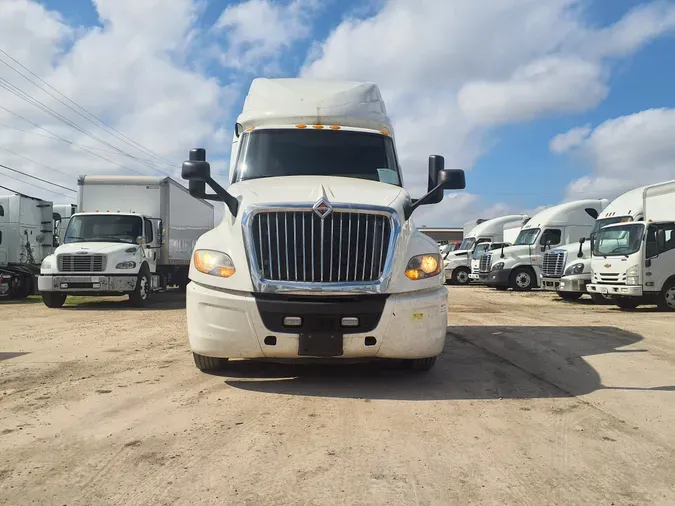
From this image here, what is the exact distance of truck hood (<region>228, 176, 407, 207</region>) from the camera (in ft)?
17.7

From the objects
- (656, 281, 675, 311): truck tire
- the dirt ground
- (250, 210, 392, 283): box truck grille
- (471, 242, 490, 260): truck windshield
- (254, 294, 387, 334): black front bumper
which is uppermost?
(471, 242, 490, 260): truck windshield

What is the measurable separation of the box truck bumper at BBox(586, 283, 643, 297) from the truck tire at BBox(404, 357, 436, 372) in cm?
1009

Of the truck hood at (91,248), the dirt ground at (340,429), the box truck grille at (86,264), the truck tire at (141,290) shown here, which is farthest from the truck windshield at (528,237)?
the box truck grille at (86,264)

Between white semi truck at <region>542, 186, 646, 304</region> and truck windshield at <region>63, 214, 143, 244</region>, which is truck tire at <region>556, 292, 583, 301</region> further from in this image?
truck windshield at <region>63, 214, 143, 244</region>

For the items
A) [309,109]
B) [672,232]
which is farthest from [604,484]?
[672,232]

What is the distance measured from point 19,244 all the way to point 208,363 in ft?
52.8

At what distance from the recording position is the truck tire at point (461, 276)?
1118 inches

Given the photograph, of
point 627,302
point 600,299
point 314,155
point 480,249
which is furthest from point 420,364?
point 480,249

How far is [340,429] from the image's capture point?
4.11 metres

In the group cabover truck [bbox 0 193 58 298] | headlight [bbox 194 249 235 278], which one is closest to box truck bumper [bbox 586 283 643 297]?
headlight [bbox 194 249 235 278]

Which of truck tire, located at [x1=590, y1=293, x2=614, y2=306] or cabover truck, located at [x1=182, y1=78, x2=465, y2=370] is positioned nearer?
cabover truck, located at [x1=182, y1=78, x2=465, y2=370]

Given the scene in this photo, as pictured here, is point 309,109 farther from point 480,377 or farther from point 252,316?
point 480,377

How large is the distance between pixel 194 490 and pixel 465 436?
→ 1.86 metres

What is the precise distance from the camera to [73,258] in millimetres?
13992
